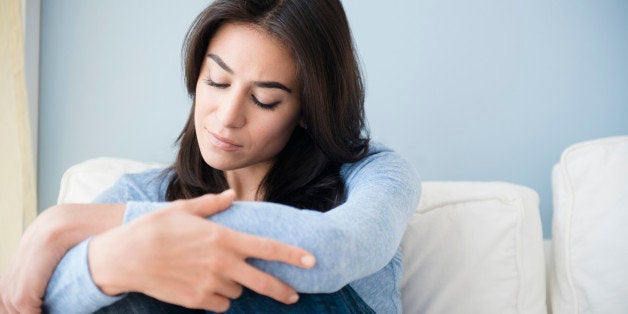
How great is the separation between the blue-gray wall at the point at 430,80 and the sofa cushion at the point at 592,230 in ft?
0.95

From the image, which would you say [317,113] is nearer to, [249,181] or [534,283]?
[249,181]

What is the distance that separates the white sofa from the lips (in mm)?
463

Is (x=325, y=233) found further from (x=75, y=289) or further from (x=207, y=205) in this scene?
(x=75, y=289)

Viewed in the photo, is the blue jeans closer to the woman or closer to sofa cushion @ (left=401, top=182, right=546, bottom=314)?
the woman

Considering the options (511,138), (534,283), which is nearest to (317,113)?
(534,283)

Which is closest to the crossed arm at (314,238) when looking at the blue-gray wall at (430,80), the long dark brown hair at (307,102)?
the long dark brown hair at (307,102)

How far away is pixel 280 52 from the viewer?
3.70 feet

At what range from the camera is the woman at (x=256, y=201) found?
2.57 feet

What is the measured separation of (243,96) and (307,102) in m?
0.13

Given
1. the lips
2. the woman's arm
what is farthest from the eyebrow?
the woman's arm

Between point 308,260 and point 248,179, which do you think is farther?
point 248,179

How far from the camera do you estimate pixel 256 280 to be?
79cm

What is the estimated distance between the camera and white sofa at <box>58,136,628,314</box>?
1.28 m

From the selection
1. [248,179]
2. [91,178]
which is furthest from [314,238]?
[91,178]
